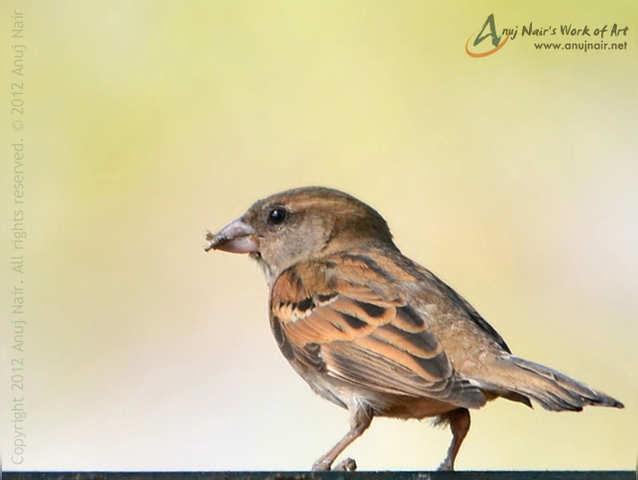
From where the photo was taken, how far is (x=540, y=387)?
13.5 feet

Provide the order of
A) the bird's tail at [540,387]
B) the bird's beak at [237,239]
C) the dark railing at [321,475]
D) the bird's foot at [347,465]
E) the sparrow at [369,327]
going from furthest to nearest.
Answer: the bird's beak at [237,239] → the bird's foot at [347,465] → the sparrow at [369,327] → the bird's tail at [540,387] → the dark railing at [321,475]

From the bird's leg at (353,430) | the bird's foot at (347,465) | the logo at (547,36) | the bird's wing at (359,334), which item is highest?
the logo at (547,36)

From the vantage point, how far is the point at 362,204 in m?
5.85

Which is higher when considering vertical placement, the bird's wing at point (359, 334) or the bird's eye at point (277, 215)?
the bird's eye at point (277, 215)

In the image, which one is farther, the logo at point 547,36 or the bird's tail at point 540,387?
the logo at point 547,36

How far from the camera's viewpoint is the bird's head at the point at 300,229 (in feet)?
18.6

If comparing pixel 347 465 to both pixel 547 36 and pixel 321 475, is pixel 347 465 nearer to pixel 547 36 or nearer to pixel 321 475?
pixel 321 475

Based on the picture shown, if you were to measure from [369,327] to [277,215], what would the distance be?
1.31 meters

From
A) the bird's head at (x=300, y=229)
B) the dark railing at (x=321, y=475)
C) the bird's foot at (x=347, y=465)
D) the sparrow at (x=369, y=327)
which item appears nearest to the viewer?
the dark railing at (x=321, y=475)

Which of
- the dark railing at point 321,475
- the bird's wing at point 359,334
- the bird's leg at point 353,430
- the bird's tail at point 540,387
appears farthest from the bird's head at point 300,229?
the dark railing at point 321,475

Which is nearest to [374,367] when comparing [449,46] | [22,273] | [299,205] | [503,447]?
[299,205]

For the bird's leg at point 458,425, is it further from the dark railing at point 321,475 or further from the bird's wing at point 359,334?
the dark railing at point 321,475

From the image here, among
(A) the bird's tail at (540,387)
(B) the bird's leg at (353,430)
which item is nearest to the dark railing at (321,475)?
(A) the bird's tail at (540,387)

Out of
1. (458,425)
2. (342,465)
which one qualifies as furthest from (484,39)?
(342,465)
